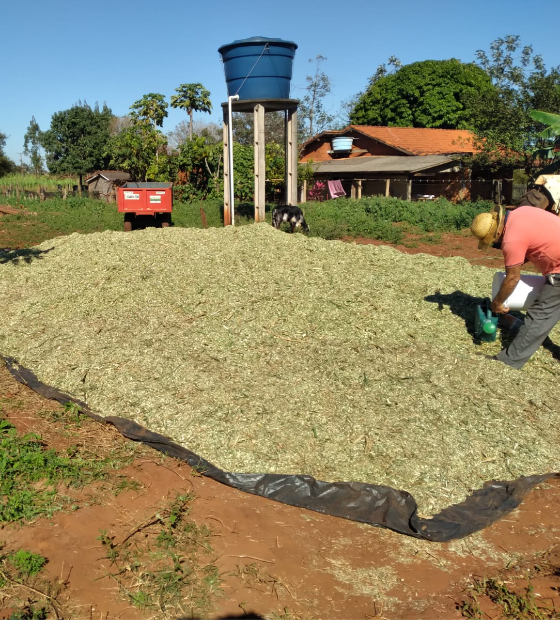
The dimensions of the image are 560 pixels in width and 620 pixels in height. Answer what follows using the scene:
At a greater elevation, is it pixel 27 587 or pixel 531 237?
pixel 531 237

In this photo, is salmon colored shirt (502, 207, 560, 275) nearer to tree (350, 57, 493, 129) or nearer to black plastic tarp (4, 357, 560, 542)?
black plastic tarp (4, 357, 560, 542)

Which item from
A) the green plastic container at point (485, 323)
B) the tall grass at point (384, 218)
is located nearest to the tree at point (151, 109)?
the tall grass at point (384, 218)

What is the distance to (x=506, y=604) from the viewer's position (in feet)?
7.76

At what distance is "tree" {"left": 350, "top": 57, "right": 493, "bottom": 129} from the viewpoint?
32.1 metres

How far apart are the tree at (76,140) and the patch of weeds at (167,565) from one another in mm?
40952

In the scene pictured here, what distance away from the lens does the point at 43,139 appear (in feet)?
135

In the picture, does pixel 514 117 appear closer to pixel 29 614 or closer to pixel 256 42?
pixel 256 42

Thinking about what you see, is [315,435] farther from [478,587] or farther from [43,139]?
[43,139]

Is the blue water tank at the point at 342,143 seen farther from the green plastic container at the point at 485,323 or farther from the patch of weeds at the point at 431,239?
the green plastic container at the point at 485,323

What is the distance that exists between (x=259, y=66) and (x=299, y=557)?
9.10m

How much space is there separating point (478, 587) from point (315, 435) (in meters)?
1.32

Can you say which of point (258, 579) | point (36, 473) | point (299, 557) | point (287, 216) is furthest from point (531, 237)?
point (287, 216)

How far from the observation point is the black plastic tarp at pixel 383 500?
289cm

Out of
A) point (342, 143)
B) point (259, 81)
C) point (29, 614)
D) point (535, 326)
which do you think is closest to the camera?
point (29, 614)
